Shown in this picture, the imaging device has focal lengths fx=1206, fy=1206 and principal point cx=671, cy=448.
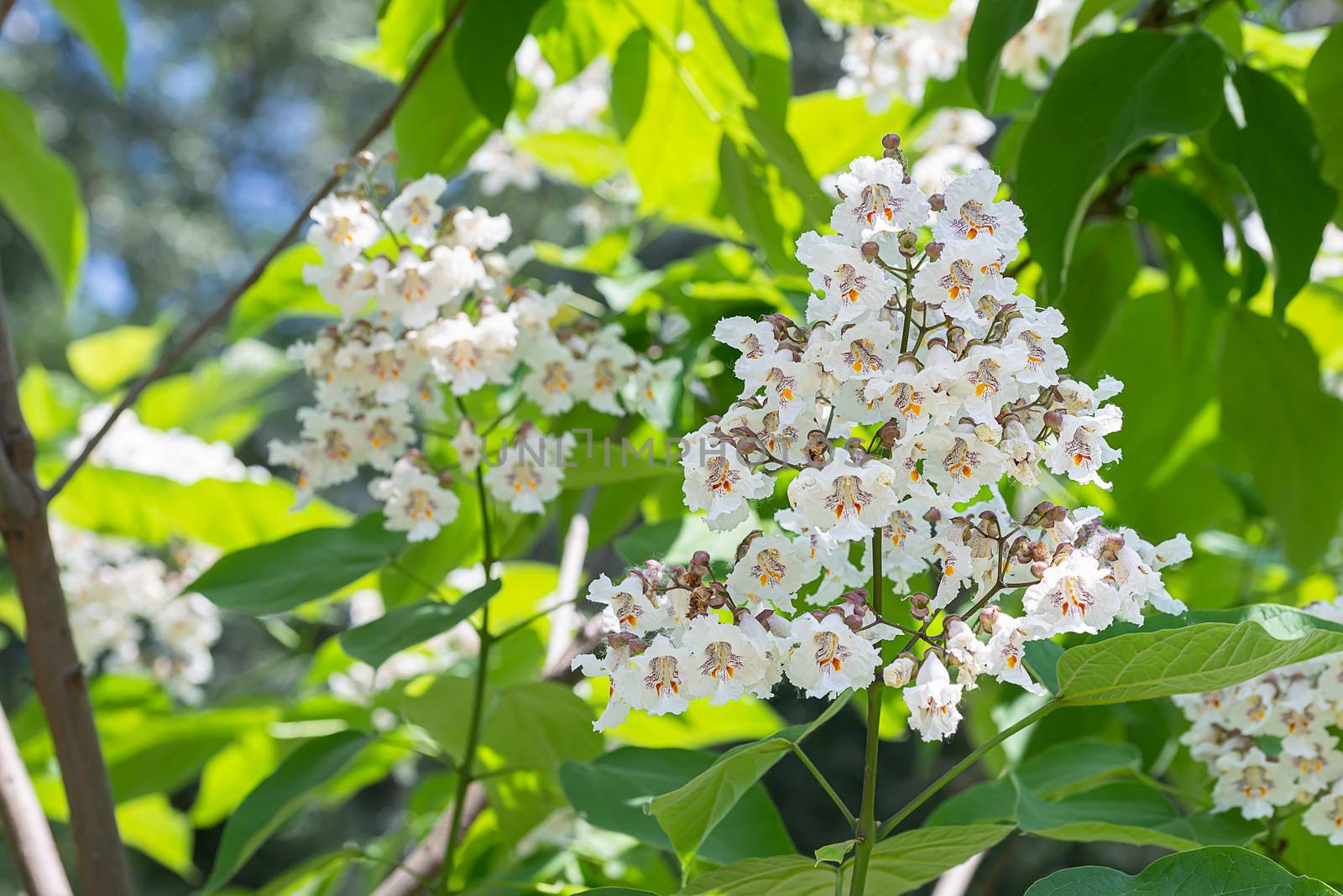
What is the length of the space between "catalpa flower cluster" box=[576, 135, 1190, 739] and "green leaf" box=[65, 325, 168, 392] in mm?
1636

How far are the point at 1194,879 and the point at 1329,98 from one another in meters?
0.57

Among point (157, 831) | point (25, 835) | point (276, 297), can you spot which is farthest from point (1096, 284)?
point (157, 831)

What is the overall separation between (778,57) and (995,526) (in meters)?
0.51

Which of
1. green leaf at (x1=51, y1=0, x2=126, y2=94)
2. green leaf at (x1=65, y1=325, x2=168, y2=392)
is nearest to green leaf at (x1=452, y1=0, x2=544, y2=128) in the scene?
green leaf at (x1=51, y1=0, x2=126, y2=94)

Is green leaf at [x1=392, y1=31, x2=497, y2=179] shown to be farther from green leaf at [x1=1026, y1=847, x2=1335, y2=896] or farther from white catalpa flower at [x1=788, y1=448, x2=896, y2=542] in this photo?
green leaf at [x1=1026, y1=847, x2=1335, y2=896]

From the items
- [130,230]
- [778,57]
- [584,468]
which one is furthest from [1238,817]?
[130,230]

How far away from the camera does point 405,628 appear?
0.72 m

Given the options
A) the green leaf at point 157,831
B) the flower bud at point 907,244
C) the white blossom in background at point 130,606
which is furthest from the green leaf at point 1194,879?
the white blossom in background at point 130,606

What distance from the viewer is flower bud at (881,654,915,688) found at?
18.2 inches

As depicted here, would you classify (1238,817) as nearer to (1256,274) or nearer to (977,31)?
(1256,274)

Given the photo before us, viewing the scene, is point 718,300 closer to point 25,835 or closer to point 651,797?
point 651,797

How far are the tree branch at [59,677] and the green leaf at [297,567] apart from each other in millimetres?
87

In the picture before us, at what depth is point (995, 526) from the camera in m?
0.50

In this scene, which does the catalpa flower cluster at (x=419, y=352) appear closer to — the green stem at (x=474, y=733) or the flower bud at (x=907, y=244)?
the green stem at (x=474, y=733)
